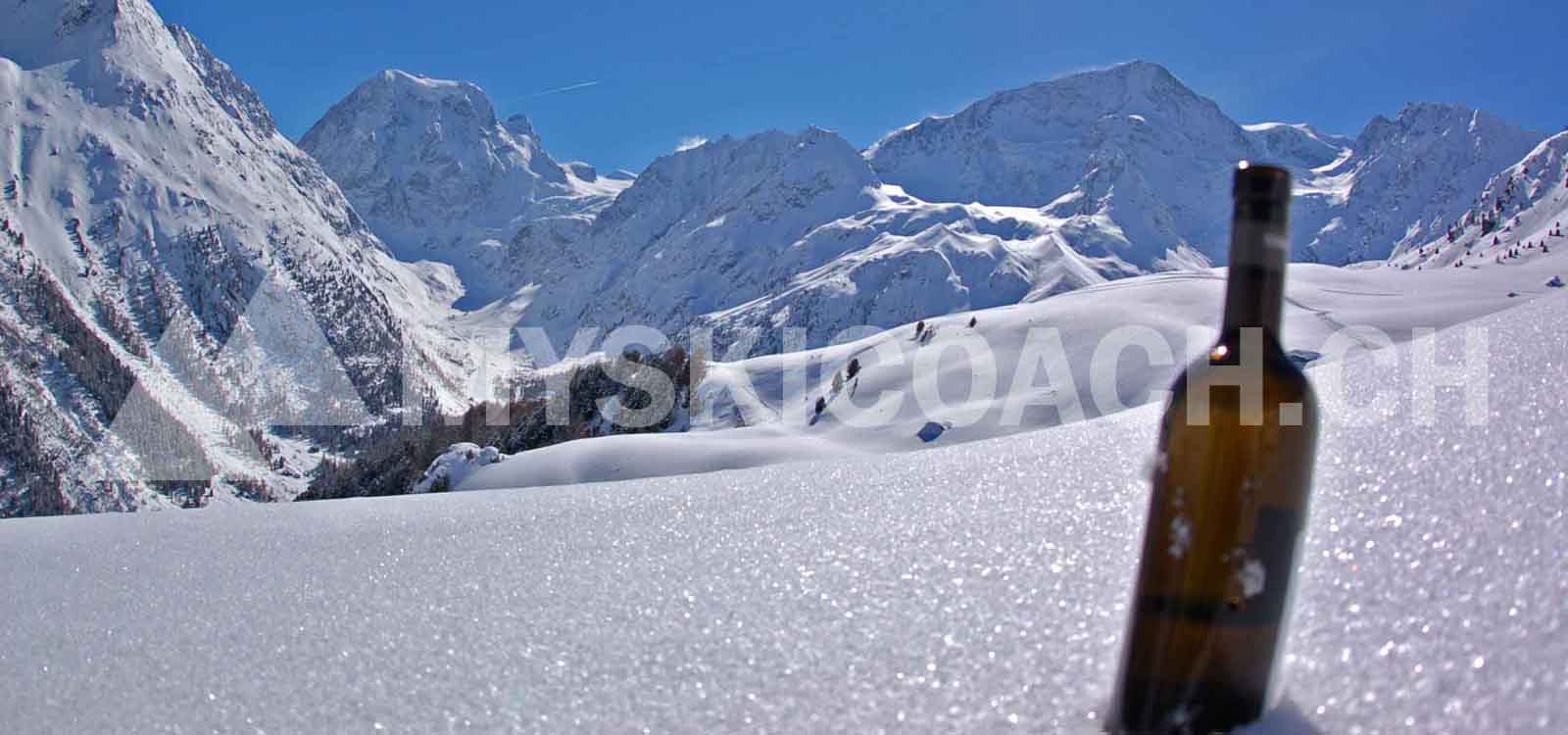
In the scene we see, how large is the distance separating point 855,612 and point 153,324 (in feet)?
653

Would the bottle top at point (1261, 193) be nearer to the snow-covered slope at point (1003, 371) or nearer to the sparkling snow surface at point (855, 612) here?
the sparkling snow surface at point (855, 612)

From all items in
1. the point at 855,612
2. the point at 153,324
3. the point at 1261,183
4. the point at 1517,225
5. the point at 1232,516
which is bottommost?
the point at 855,612

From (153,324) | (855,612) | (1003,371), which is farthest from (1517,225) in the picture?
(153,324)

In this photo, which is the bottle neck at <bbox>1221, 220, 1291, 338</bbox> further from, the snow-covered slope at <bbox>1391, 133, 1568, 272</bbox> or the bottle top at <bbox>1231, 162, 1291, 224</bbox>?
the snow-covered slope at <bbox>1391, 133, 1568, 272</bbox>

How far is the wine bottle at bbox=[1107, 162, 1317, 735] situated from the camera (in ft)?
3.33

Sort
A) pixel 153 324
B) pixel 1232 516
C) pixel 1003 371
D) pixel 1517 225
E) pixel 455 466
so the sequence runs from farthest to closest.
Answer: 1. pixel 153 324
2. pixel 1517 225
3. pixel 1003 371
4. pixel 455 466
5. pixel 1232 516

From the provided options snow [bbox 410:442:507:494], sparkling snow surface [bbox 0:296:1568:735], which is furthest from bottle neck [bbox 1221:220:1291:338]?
snow [bbox 410:442:507:494]

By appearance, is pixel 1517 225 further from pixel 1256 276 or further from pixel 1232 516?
pixel 1232 516

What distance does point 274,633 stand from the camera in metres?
2.02

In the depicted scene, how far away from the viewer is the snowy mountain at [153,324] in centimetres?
11831

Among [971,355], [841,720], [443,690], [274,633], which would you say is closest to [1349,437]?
[841,720]

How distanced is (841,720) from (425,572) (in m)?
1.51

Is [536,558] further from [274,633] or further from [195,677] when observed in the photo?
[195,677]

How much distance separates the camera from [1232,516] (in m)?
1.02
